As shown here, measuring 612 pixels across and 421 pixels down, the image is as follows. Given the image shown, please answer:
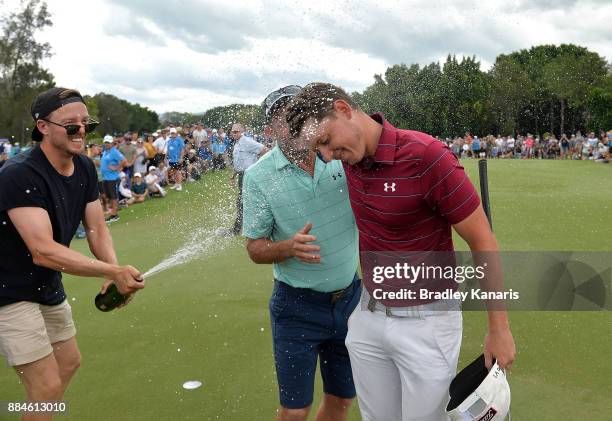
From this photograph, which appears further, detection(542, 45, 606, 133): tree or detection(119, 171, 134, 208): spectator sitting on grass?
detection(542, 45, 606, 133): tree

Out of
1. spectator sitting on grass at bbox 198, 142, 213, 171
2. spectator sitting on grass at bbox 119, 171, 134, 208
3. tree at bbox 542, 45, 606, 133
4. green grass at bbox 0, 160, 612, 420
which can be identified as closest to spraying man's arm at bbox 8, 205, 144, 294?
green grass at bbox 0, 160, 612, 420

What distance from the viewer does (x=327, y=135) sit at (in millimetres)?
2422

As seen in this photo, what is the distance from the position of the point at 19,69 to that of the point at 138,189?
3140 cm

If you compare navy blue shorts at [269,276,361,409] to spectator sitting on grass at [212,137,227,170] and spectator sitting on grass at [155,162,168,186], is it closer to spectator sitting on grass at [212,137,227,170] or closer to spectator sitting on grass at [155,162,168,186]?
spectator sitting on grass at [212,137,227,170]

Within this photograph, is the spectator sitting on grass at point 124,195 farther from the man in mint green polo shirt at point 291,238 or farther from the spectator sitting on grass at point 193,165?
the man in mint green polo shirt at point 291,238

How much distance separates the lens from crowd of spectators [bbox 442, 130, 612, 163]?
26753mm

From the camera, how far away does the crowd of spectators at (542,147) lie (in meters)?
26.8

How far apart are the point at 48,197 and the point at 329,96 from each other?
1776 mm

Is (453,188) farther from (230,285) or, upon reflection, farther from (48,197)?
(230,285)

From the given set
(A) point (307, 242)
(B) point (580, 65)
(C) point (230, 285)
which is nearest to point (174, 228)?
(C) point (230, 285)

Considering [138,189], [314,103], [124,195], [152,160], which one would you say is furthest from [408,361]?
[152,160]

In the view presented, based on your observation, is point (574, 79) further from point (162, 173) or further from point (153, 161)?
point (162, 173)

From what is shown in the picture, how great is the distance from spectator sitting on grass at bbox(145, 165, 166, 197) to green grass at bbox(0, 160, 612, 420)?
7.44 metres

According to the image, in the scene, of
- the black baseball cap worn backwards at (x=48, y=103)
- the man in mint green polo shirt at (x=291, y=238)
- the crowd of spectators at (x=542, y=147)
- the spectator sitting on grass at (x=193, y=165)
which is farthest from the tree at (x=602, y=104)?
the black baseball cap worn backwards at (x=48, y=103)
